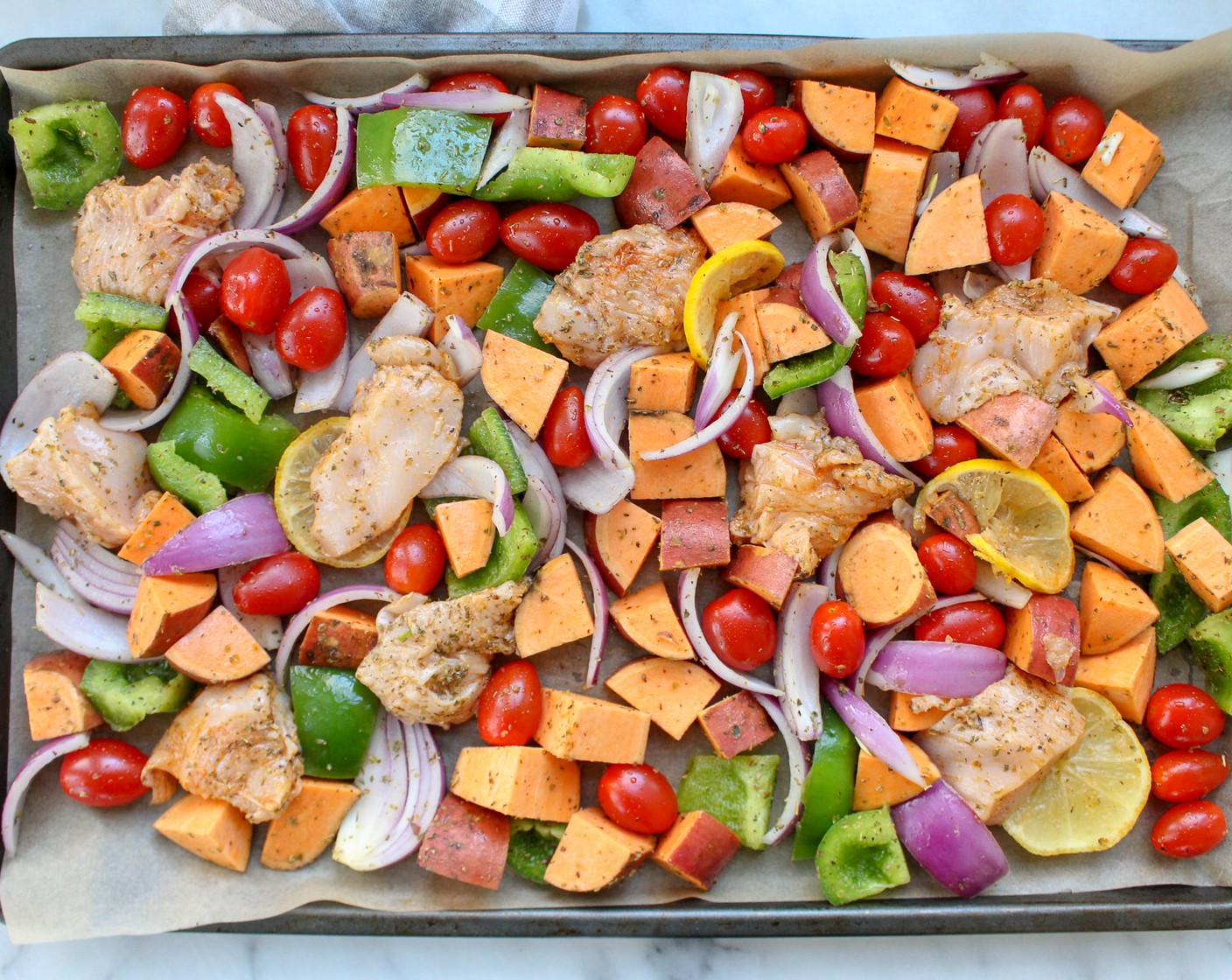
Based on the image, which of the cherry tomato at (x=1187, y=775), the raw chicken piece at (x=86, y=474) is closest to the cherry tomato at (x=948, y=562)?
the cherry tomato at (x=1187, y=775)

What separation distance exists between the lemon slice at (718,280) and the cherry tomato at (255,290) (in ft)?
4.51

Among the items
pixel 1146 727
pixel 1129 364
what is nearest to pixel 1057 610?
pixel 1146 727

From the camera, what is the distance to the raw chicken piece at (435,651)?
10.3 feet

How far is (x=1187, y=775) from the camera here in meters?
3.32

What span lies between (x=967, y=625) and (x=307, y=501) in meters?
2.27

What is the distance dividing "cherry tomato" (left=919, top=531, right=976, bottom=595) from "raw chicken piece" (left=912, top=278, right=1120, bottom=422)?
1.43 feet

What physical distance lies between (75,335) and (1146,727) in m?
3.96

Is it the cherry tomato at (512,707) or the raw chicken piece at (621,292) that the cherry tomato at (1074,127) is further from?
the cherry tomato at (512,707)

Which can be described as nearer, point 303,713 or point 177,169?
point 303,713

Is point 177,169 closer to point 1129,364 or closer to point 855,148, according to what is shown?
point 855,148

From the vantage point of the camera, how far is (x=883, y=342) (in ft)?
11.0

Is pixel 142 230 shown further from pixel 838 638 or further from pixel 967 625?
pixel 967 625

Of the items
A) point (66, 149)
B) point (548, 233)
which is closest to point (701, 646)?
point (548, 233)

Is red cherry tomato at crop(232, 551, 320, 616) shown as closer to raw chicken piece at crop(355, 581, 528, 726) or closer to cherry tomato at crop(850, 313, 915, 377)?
raw chicken piece at crop(355, 581, 528, 726)
